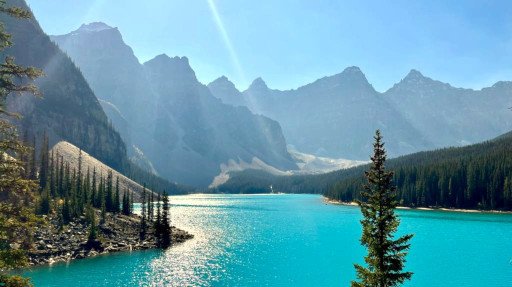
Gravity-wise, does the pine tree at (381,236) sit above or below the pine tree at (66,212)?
above

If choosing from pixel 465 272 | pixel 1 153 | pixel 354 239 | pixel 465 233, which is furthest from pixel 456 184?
pixel 1 153

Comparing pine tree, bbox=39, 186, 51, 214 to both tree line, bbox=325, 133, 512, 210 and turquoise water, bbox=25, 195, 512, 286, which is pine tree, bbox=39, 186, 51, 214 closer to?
turquoise water, bbox=25, 195, 512, 286

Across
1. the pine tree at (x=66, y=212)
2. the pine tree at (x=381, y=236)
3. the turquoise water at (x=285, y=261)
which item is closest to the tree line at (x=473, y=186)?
the turquoise water at (x=285, y=261)

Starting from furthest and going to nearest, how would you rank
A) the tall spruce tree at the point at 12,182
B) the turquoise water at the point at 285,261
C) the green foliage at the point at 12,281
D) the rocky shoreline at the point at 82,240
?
the rocky shoreline at the point at 82,240 → the turquoise water at the point at 285,261 → the tall spruce tree at the point at 12,182 → the green foliage at the point at 12,281

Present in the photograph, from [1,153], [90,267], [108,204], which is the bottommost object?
[90,267]

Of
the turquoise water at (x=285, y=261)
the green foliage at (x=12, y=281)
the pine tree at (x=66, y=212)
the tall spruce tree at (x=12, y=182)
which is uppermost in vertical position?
the tall spruce tree at (x=12, y=182)

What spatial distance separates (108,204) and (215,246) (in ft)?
145

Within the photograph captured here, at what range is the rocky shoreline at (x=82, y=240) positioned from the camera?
77812mm

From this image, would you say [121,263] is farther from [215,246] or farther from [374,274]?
[374,274]

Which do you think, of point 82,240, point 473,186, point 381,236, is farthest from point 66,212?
point 473,186

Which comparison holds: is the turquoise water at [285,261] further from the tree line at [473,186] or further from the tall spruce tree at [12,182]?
the tree line at [473,186]

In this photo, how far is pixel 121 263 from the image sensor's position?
76562mm

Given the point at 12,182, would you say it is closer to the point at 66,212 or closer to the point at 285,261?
the point at 285,261

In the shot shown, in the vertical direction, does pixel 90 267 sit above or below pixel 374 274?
below
